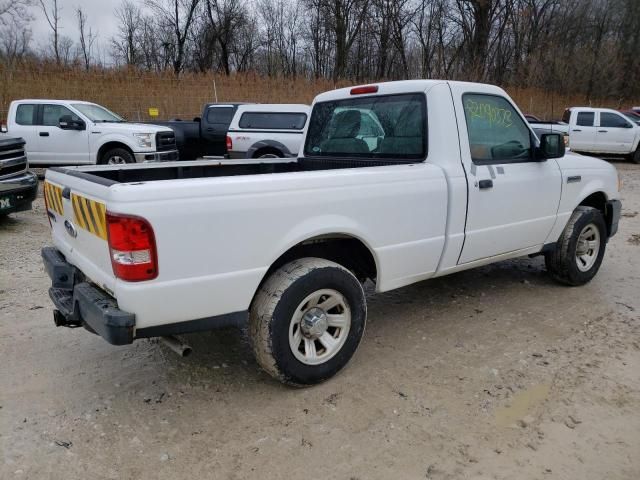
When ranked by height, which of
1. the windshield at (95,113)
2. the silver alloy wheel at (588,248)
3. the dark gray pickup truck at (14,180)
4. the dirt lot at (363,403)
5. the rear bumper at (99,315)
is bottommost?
the dirt lot at (363,403)

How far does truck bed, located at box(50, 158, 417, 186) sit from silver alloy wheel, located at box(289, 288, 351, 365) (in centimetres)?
128

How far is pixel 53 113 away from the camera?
1169 cm

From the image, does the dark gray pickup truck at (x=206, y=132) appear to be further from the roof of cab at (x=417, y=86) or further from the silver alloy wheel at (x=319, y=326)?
the silver alloy wheel at (x=319, y=326)

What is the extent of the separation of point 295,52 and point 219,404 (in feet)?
143

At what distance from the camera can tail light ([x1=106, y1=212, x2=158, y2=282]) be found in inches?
96.7

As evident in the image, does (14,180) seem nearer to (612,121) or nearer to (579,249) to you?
(579,249)

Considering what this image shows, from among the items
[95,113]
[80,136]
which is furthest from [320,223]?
[95,113]

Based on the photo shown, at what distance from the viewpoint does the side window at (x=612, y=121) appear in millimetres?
17078

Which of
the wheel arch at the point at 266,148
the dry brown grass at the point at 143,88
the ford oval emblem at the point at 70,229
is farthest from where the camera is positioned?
the dry brown grass at the point at 143,88

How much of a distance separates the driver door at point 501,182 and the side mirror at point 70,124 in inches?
385

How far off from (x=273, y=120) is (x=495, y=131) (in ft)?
27.6

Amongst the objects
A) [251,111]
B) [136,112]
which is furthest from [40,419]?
[136,112]

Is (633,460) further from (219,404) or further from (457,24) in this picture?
(457,24)

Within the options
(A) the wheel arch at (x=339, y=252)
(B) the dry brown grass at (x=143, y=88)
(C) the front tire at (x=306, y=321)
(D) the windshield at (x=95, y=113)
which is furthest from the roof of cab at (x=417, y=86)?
(B) the dry brown grass at (x=143, y=88)
